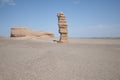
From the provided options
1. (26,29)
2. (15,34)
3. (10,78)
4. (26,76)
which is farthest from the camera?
(26,29)

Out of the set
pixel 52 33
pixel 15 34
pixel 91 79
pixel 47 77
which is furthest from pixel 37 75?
pixel 52 33

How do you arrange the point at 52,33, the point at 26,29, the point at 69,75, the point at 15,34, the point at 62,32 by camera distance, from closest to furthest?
the point at 69,75
the point at 62,32
the point at 15,34
the point at 26,29
the point at 52,33

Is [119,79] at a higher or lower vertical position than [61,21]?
lower

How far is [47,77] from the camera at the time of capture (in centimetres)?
459

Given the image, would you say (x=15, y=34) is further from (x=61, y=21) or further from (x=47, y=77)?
(x=47, y=77)

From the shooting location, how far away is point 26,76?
4527 millimetres

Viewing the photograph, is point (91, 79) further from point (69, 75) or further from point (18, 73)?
point (18, 73)

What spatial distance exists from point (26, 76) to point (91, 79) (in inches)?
89.5

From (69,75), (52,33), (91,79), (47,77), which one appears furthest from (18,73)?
(52,33)

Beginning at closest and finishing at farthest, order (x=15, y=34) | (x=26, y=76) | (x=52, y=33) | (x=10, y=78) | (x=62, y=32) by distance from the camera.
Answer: (x=10, y=78) < (x=26, y=76) < (x=62, y=32) < (x=15, y=34) < (x=52, y=33)

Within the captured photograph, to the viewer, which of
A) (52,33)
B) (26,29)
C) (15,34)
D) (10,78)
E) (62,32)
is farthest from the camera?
(52,33)

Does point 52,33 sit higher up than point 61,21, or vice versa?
point 61,21

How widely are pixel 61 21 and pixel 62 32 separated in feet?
6.90

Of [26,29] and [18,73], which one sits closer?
[18,73]
